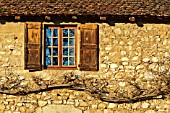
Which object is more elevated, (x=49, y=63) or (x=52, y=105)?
(x=49, y=63)

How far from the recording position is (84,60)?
44.3ft

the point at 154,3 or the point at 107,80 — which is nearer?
the point at 107,80

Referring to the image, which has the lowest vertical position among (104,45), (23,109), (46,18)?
(23,109)

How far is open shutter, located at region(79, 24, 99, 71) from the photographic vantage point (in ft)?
44.3

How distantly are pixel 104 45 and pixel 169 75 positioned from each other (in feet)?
7.30

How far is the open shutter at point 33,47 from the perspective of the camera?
44.2 ft

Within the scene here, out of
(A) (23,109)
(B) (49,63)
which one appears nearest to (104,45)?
(B) (49,63)

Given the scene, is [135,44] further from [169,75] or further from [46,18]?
[46,18]

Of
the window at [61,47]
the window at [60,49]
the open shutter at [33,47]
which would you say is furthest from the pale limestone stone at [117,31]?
the open shutter at [33,47]

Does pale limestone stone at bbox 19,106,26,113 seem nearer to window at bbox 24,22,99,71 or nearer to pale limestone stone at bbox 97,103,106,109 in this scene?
window at bbox 24,22,99,71

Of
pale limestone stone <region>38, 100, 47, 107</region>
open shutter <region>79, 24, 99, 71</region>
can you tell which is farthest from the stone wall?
open shutter <region>79, 24, 99, 71</region>

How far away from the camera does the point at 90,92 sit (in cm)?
1347

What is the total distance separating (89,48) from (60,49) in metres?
0.92

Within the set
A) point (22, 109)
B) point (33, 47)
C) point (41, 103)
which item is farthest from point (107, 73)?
point (22, 109)
